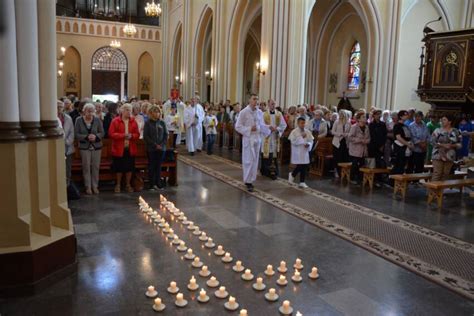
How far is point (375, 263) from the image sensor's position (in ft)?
16.5

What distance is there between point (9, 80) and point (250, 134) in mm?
5361

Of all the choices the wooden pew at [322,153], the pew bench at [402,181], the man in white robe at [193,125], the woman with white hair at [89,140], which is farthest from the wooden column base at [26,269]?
the man in white robe at [193,125]

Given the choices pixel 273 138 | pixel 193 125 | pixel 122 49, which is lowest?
pixel 273 138

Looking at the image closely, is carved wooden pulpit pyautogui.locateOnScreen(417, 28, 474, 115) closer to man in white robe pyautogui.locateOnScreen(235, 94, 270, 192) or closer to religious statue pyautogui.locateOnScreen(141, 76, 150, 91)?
man in white robe pyautogui.locateOnScreen(235, 94, 270, 192)

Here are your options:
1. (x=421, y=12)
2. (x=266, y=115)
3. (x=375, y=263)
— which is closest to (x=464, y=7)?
(x=421, y=12)

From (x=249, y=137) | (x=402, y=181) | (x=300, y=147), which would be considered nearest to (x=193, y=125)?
(x=249, y=137)

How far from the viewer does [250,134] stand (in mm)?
8867

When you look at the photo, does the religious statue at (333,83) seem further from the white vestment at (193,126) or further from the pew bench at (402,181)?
the pew bench at (402,181)

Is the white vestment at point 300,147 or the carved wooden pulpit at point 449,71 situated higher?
the carved wooden pulpit at point 449,71

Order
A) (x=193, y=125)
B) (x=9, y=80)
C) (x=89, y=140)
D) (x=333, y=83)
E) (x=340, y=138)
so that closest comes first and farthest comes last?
(x=9, y=80)
(x=89, y=140)
(x=340, y=138)
(x=193, y=125)
(x=333, y=83)

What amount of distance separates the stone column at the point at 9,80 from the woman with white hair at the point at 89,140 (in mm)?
3517

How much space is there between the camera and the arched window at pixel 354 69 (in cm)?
2152

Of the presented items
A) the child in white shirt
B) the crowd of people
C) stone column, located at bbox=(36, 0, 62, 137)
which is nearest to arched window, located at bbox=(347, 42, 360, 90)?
the crowd of people

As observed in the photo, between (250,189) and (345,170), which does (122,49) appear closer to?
(345,170)
